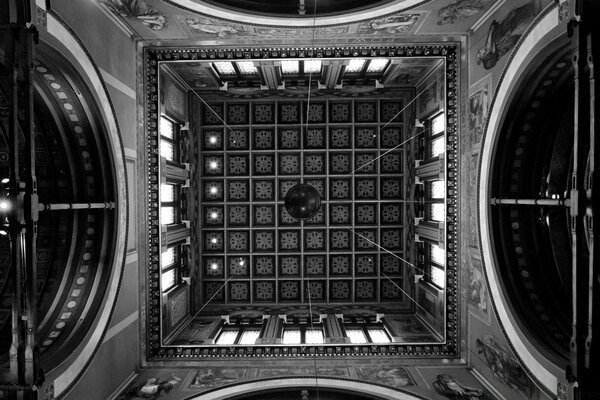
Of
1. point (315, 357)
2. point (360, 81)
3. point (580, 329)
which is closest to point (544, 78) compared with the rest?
point (580, 329)

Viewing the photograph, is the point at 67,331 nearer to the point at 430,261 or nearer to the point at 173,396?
the point at 173,396

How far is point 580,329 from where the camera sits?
6020mm

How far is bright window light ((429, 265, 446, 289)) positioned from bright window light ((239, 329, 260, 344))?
20.2ft

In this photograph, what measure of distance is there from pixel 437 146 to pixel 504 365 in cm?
686

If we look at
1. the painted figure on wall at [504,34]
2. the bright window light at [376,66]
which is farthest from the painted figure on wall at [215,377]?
the bright window light at [376,66]

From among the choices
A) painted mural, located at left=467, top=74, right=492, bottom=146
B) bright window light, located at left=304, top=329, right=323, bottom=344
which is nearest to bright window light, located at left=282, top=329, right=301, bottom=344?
bright window light, located at left=304, top=329, right=323, bottom=344

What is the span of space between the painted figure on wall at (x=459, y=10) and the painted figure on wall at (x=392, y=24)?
67 centimetres

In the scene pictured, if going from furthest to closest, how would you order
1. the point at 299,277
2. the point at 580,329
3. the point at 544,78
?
the point at 299,277, the point at 544,78, the point at 580,329

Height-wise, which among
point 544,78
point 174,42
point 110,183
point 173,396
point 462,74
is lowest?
point 173,396

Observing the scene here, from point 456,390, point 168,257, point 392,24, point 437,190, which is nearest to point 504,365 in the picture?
point 456,390

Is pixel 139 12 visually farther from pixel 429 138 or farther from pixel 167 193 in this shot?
pixel 429 138

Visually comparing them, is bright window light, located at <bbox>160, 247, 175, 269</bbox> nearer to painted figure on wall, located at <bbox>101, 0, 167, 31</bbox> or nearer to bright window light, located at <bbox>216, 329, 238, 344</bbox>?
bright window light, located at <bbox>216, 329, 238, 344</bbox>

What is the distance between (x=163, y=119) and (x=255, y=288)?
7.20 metres

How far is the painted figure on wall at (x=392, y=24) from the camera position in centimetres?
950
